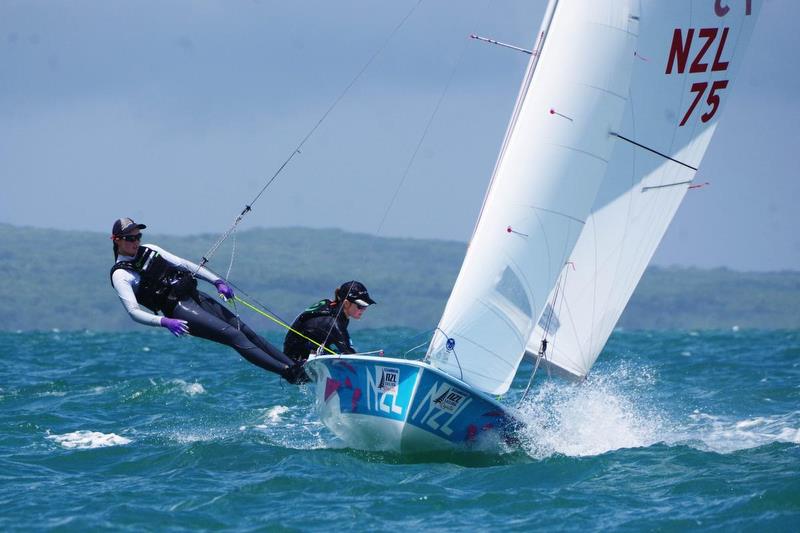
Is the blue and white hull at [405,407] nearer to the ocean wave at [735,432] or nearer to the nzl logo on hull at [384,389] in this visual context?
the nzl logo on hull at [384,389]

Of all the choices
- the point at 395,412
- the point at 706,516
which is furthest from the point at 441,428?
the point at 706,516

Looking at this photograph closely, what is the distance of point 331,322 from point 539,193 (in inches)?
89.9

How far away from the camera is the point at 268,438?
11.9m

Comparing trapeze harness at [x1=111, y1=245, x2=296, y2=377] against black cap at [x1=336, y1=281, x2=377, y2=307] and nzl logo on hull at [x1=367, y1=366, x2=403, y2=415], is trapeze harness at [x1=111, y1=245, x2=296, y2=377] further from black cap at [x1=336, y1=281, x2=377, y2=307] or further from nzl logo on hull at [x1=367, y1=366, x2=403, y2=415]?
nzl logo on hull at [x1=367, y1=366, x2=403, y2=415]

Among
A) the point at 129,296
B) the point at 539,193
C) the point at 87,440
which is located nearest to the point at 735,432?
the point at 539,193

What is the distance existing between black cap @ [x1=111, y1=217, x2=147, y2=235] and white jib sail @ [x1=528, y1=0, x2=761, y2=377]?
4.04 meters

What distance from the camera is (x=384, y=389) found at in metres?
10.1

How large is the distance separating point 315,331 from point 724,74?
4803 mm

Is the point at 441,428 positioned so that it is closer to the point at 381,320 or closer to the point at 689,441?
the point at 689,441

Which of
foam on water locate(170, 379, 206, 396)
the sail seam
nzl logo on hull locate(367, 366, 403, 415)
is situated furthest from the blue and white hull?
foam on water locate(170, 379, 206, 396)

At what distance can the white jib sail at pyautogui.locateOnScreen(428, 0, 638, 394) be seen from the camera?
1046 centimetres

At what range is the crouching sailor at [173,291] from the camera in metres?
10.8

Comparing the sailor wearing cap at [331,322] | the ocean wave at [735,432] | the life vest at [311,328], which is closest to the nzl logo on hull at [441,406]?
the sailor wearing cap at [331,322]

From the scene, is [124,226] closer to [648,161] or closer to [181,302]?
[181,302]
